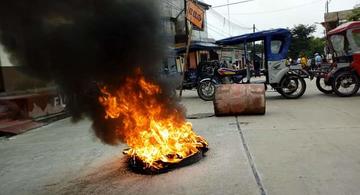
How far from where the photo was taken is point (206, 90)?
574 inches

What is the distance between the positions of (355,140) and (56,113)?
8.75 metres

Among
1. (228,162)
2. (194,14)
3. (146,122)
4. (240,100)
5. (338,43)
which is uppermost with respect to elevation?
(194,14)

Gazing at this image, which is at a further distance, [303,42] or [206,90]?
[303,42]

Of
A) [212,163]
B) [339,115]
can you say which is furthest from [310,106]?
[212,163]

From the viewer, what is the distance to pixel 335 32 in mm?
13719

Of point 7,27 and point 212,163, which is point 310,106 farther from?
point 7,27

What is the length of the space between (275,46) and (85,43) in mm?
9672

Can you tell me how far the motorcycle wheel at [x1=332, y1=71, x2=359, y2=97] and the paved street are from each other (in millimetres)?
3734

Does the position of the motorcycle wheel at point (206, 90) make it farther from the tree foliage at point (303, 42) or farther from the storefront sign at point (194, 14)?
the tree foliage at point (303, 42)

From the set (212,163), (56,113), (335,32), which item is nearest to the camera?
(212,163)

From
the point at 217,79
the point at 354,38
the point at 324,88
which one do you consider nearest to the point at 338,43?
the point at 354,38

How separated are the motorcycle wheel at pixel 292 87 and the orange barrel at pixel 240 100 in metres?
3.59

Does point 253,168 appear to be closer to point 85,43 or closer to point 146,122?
point 146,122

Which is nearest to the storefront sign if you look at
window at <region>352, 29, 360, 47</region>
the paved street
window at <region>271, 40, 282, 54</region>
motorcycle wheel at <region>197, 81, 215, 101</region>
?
the paved street
